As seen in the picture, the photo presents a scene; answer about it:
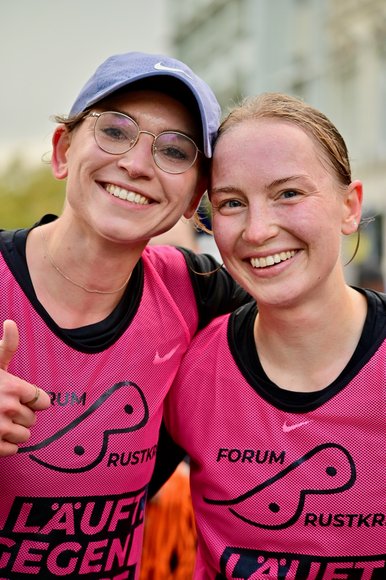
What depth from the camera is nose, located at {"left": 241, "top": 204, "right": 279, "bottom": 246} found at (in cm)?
254

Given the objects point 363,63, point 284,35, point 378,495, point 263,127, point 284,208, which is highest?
point 284,35

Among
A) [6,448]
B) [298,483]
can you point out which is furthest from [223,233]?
[6,448]

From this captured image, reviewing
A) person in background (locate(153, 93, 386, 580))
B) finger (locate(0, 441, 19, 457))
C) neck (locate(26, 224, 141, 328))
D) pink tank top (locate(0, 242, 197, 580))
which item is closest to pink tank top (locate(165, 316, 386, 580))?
person in background (locate(153, 93, 386, 580))

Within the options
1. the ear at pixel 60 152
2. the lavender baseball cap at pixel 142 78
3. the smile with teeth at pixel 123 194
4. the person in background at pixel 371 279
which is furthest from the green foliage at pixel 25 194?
the smile with teeth at pixel 123 194

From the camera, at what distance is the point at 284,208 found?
2.56 meters

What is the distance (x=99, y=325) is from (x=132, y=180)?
0.49m

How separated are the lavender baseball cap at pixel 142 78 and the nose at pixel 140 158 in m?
0.17

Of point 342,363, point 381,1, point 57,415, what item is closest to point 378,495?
point 342,363

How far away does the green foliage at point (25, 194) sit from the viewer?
147 feet

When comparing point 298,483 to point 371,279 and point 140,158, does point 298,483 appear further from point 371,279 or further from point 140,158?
point 371,279

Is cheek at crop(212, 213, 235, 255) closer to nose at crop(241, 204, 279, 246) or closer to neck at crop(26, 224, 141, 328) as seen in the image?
nose at crop(241, 204, 279, 246)

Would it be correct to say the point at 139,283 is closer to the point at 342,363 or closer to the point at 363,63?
the point at 342,363

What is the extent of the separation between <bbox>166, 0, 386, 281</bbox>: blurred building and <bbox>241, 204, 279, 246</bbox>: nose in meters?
13.5

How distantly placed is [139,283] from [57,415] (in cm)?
57
